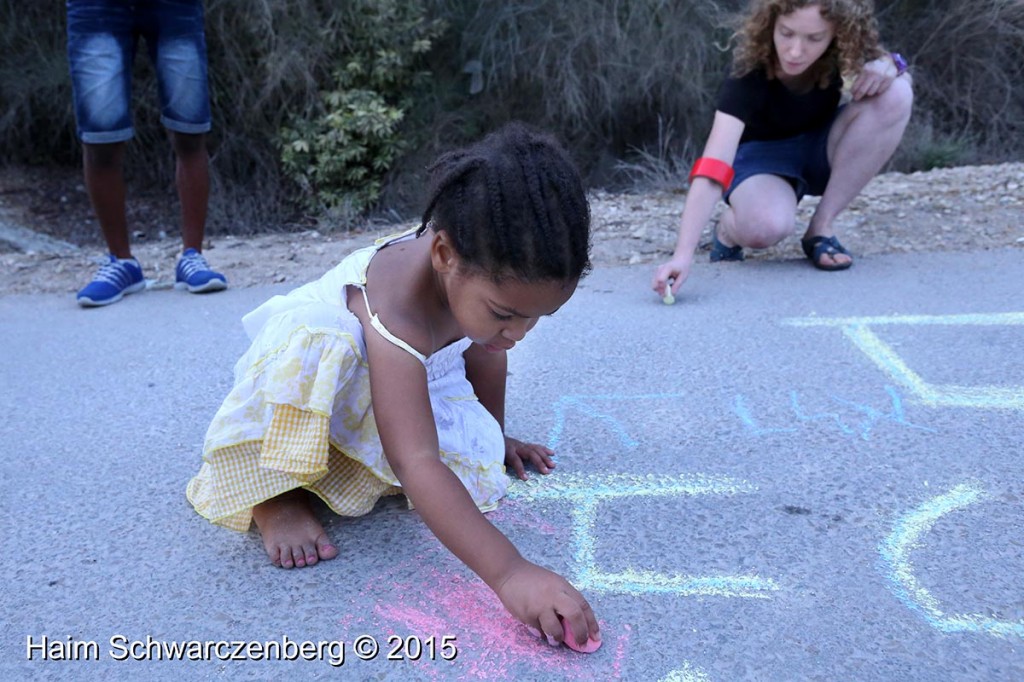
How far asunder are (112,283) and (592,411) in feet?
6.91

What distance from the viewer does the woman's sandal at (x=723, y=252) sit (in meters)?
3.67

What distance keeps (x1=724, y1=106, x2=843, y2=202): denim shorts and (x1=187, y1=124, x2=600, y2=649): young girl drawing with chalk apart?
6.54 feet

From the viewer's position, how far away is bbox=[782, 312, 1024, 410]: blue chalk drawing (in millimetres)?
2285

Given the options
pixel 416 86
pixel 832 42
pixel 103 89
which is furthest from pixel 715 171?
pixel 416 86

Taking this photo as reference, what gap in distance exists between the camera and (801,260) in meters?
3.65

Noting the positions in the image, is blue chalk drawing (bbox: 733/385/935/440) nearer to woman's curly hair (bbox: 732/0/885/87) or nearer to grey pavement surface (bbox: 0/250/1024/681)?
grey pavement surface (bbox: 0/250/1024/681)

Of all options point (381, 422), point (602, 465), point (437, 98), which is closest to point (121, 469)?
point (381, 422)

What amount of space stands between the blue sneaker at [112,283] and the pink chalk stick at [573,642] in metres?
2.67

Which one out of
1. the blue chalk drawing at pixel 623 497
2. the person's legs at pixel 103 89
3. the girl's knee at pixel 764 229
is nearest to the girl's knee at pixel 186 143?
the person's legs at pixel 103 89

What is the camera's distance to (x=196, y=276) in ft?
11.9

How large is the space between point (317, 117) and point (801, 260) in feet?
9.85

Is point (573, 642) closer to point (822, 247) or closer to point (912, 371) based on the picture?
point (912, 371)

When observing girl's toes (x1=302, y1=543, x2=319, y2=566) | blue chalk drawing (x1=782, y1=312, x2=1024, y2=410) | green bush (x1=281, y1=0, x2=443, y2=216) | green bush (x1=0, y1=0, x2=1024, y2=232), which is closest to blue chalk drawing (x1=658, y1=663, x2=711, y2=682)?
girl's toes (x1=302, y1=543, x2=319, y2=566)

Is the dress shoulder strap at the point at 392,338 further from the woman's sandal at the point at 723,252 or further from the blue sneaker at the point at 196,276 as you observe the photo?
the woman's sandal at the point at 723,252
